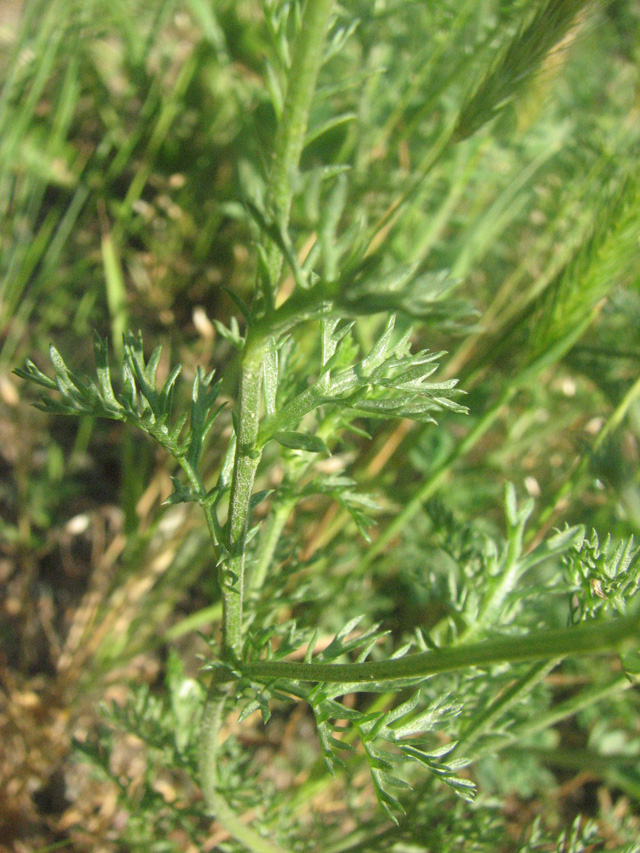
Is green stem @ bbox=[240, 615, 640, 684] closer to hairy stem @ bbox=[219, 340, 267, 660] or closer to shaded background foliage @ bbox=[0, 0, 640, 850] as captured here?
hairy stem @ bbox=[219, 340, 267, 660]

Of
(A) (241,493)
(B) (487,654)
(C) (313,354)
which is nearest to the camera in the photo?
(B) (487,654)

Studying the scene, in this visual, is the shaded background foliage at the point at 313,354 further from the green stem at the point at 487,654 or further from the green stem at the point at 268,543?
the green stem at the point at 487,654

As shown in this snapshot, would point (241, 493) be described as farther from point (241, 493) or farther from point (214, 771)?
point (214, 771)

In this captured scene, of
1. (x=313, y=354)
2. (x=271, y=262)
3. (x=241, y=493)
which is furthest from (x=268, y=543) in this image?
(x=313, y=354)

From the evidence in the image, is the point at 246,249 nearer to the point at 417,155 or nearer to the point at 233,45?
the point at 417,155

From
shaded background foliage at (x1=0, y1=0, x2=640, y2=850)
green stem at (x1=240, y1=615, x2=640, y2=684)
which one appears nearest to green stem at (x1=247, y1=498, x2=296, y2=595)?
shaded background foliage at (x1=0, y1=0, x2=640, y2=850)
